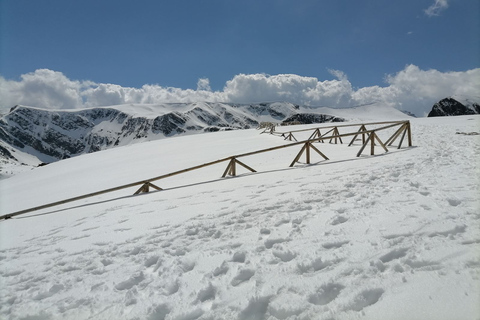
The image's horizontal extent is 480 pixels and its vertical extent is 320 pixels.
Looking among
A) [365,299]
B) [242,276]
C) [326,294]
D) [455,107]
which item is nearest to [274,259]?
[242,276]

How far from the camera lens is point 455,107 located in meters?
133

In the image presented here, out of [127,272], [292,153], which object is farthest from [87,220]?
[292,153]

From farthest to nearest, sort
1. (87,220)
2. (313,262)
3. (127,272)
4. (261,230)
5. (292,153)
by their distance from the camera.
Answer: (292,153)
(87,220)
(261,230)
(127,272)
(313,262)

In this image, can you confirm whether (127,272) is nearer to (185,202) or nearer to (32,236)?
(185,202)

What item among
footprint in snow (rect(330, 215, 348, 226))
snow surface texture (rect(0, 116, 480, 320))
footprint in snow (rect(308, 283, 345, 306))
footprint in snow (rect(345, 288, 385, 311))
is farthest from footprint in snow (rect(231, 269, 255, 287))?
footprint in snow (rect(330, 215, 348, 226))

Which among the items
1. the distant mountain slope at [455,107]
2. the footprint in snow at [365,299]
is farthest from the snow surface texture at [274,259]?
the distant mountain slope at [455,107]

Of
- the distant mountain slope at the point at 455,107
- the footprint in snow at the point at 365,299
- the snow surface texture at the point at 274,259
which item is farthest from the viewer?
the distant mountain slope at the point at 455,107

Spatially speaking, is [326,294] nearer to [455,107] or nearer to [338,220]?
[338,220]

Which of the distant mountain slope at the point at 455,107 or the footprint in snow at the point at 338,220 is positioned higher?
the distant mountain slope at the point at 455,107

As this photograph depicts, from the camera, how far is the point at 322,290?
10.4 feet

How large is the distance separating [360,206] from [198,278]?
3.67 metres

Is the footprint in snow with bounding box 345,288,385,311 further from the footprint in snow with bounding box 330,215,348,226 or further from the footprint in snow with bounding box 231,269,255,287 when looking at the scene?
the footprint in snow with bounding box 330,215,348,226

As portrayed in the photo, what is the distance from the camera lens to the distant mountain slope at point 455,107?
431 ft

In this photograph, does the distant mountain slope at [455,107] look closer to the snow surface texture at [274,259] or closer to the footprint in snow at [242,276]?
the snow surface texture at [274,259]
